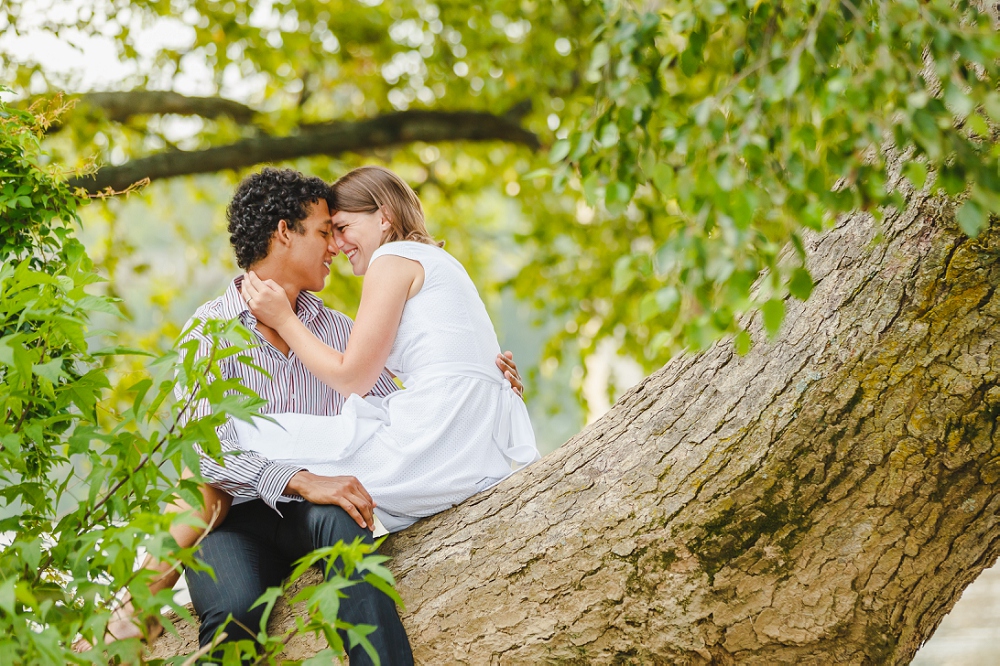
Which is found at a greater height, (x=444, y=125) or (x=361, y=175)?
(x=444, y=125)

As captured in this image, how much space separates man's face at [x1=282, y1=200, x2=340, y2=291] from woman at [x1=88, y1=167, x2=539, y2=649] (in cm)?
16

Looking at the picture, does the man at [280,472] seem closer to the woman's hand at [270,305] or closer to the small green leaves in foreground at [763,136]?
the woman's hand at [270,305]

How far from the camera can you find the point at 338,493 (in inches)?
93.3

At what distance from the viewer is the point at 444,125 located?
659 centimetres

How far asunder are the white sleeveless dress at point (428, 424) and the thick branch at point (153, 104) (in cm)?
401

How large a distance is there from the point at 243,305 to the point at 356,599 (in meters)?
1.06

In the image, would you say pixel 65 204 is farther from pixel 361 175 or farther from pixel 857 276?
pixel 857 276

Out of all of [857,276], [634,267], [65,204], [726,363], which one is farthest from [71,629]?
[857,276]

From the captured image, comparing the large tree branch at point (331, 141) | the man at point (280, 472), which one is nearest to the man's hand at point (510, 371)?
the man at point (280, 472)

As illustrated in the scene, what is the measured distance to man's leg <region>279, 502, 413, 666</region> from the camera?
7.01 ft

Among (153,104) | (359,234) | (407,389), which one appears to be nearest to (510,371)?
(407,389)

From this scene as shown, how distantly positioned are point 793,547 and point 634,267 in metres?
1.07

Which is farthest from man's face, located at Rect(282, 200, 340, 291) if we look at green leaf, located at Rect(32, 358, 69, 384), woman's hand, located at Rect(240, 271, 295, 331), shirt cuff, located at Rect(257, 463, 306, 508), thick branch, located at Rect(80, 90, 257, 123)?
thick branch, located at Rect(80, 90, 257, 123)

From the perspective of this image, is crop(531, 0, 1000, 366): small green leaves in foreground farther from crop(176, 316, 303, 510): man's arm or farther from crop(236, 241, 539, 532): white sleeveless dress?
crop(176, 316, 303, 510): man's arm
